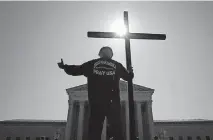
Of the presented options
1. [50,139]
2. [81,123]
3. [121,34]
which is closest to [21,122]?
[50,139]

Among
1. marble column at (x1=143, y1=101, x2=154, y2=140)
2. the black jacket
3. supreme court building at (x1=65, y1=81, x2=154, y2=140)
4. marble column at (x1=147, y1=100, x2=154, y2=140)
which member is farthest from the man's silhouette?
marble column at (x1=147, y1=100, x2=154, y2=140)

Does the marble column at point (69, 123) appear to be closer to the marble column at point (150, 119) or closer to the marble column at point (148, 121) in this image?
the marble column at point (148, 121)

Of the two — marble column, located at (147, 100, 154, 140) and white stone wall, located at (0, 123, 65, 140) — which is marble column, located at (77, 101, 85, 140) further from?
marble column, located at (147, 100, 154, 140)

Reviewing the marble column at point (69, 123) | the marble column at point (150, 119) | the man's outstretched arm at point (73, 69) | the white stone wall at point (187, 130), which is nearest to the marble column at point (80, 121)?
the marble column at point (69, 123)

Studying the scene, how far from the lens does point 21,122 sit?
126ft

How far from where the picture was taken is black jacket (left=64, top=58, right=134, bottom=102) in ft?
10.6

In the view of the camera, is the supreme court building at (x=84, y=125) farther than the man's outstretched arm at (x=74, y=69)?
Yes

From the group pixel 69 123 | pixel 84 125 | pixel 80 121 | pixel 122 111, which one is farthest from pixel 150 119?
pixel 69 123

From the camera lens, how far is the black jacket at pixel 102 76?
324cm

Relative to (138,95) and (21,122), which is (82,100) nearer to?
(138,95)

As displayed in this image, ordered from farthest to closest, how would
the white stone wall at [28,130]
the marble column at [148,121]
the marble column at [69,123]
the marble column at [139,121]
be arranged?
the white stone wall at [28,130], the marble column at [148,121], the marble column at [139,121], the marble column at [69,123]

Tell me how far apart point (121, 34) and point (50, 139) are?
3768 centimetres

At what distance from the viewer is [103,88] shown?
10.7ft

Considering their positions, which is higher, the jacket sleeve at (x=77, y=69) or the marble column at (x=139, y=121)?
the jacket sleeve at (x=77, y=69)
